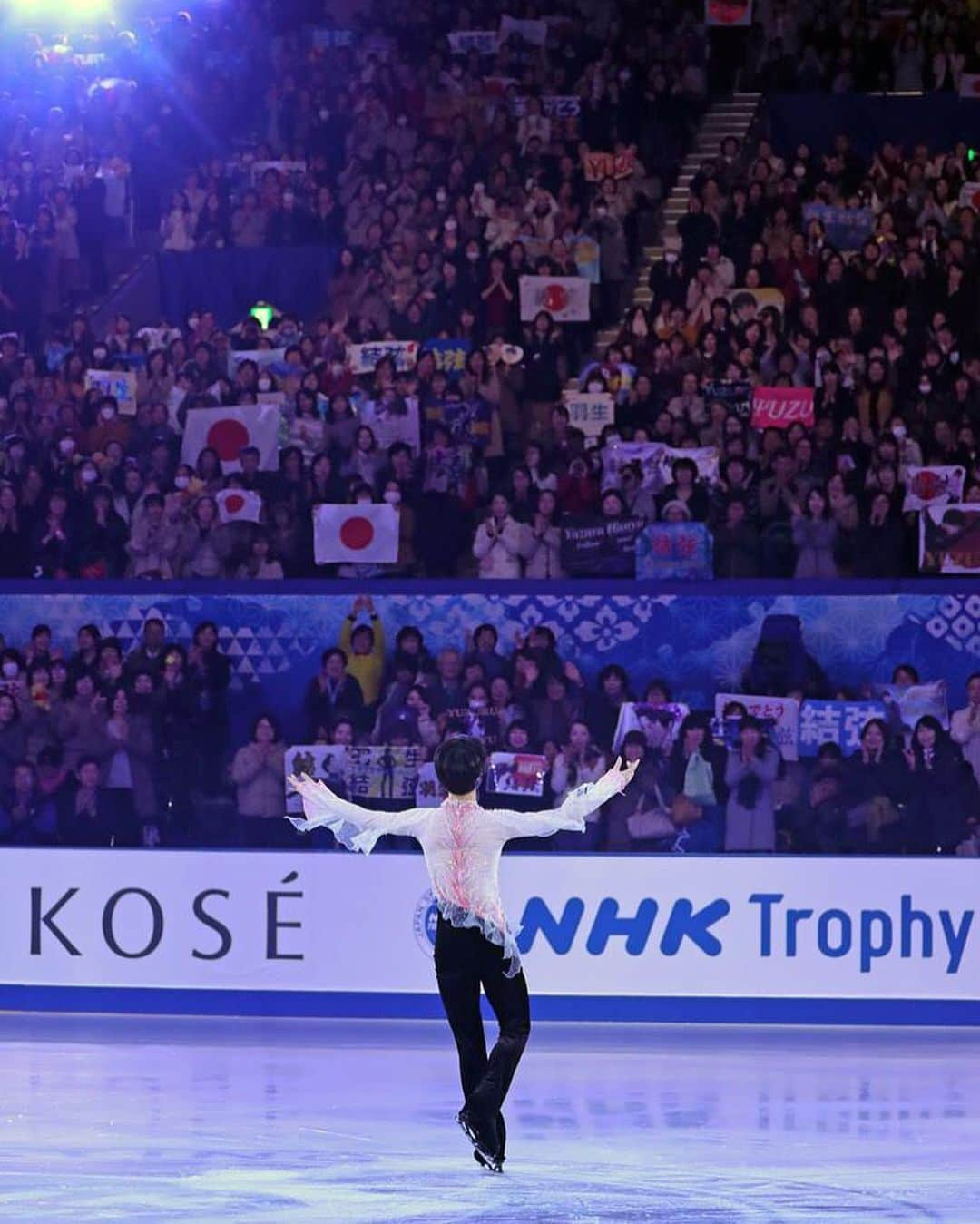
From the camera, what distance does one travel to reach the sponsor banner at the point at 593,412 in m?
20.1

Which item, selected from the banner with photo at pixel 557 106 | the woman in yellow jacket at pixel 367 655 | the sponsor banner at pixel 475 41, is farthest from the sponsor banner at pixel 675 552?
the sponsor banner at pixel 475 41

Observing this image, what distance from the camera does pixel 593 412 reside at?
20.2m

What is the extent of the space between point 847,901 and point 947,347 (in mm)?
6062

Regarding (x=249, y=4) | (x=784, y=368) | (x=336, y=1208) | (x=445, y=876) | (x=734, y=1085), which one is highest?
(x=249, y=4)

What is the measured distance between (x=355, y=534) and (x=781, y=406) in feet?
12.2

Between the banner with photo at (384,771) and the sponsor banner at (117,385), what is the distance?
15.9 ft

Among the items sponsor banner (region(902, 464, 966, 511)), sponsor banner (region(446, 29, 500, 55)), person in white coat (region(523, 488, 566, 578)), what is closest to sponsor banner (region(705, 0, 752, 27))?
sponsor banner (region(446, 29, 500, 55))

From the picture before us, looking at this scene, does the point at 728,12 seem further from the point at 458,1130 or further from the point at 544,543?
the point at 458,1130

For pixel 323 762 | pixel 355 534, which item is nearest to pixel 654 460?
pixel 355 534

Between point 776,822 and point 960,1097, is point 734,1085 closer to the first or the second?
point 960,1097

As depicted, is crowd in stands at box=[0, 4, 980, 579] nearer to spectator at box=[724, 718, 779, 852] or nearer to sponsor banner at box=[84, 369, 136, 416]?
sponsor banner at box=[84, 369, 136, 416]

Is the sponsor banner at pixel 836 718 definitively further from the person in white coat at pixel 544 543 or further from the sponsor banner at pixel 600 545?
the person in white coat at pixel 544 543

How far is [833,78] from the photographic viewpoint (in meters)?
25.8

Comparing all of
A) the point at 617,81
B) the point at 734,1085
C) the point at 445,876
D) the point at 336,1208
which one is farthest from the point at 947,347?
the point at 336,1208
